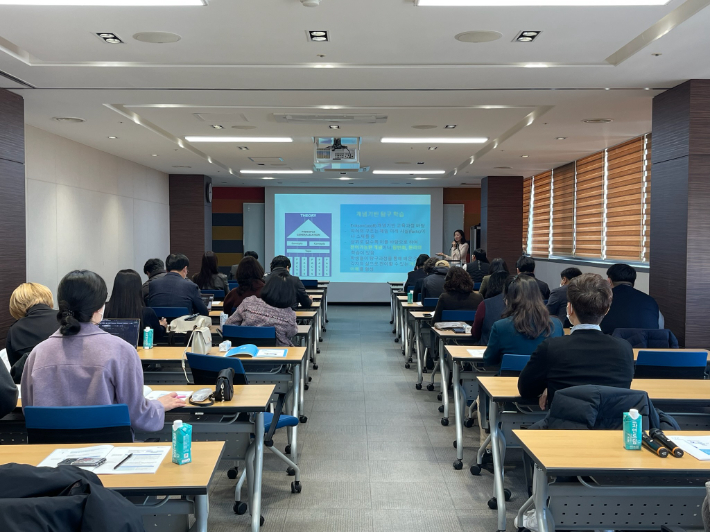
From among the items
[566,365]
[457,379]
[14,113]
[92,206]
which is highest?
[14,113]

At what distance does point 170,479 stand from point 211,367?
1565 millimetres

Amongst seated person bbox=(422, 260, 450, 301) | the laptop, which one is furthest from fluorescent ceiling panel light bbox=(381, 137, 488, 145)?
the laptop

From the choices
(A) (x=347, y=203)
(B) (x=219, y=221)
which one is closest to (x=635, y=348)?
(A) (x=347, y=203)

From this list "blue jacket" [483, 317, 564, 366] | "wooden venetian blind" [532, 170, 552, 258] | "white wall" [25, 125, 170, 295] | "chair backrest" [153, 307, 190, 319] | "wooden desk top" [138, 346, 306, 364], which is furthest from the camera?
"wooden venetian blind" [532, 170, 552, 258]

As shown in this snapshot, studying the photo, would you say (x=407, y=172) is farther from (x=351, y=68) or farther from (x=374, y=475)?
(x=374, y=475)

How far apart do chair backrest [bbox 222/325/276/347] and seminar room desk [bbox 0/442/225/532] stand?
2353mm

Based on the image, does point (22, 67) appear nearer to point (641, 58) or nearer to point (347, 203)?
point (641, 58)

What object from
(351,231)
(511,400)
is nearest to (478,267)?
(351,231)

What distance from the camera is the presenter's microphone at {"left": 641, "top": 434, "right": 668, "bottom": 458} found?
2.20 m

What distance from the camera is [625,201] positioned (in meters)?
8.73

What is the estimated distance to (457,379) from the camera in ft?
14.3

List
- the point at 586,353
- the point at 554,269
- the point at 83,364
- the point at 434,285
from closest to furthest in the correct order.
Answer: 1. the point at 83,364
2. the point at 586,353
3. the point at 434,285
4. the point at 554,269

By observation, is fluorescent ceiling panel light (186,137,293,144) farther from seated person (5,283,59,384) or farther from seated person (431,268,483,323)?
seated person (5,283,59,384)

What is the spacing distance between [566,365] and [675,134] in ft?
11.6
